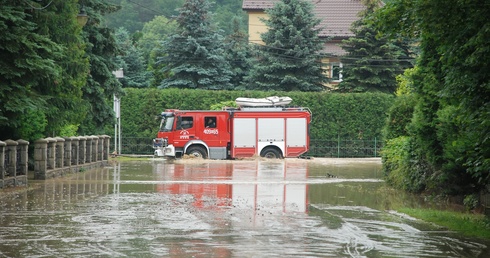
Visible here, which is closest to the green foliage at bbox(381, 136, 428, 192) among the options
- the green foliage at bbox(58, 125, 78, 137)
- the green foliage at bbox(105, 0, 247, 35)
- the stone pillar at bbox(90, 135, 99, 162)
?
the stone pillar at bbox(90, 135, 99, 162)

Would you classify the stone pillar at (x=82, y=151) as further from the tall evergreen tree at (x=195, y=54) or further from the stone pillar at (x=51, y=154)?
the tall evergreen tree at (x=195, y=54)

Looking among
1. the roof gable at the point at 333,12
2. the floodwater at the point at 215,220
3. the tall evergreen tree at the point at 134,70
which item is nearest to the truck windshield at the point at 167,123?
the floodwater at the point at 215,220

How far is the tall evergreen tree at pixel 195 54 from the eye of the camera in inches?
2028

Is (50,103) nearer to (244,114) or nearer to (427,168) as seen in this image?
(427,168)

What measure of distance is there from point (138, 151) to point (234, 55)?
13.7 meters

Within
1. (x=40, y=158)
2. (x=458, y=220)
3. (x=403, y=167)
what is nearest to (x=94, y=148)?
(x=40, y=158)

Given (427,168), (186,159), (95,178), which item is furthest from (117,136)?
(427,168)

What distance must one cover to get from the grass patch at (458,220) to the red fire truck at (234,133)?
2149 centimetres

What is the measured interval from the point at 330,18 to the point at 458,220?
44.0 m

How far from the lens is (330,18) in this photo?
5850cm

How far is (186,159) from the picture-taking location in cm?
3819

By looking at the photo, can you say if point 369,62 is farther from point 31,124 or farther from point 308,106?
point 31,124

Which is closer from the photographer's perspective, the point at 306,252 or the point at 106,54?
the point at 306,252

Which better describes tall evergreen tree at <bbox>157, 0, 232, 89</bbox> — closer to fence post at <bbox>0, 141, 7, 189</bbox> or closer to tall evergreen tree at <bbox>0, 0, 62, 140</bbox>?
tall evergreen tree at <bbox>0, 0, 62, 140</bbox>
